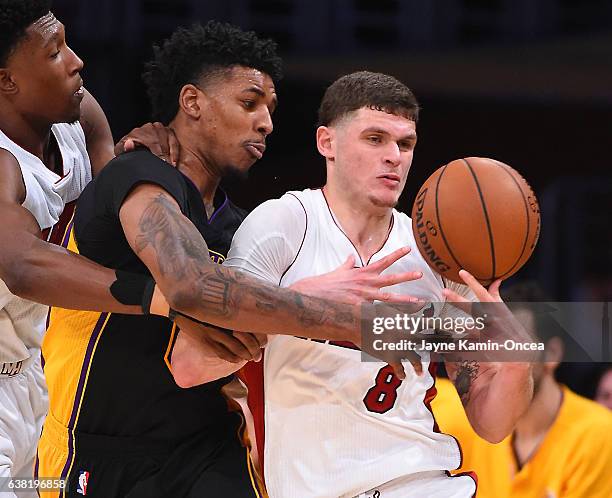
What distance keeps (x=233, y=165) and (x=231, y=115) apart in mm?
149

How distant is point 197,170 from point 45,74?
0.51 m

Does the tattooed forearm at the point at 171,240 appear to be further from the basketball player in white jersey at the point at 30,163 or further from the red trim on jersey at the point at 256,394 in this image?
the red trim on jersey at the point at 256,394

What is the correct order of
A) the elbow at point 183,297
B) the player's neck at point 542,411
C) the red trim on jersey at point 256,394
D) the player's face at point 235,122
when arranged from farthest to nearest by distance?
the player's neck at point 542,411
the player's face at point 235,122
the red trim on jersey at point 256,394
the elbow at point 183,297

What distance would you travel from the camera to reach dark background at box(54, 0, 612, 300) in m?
6.23

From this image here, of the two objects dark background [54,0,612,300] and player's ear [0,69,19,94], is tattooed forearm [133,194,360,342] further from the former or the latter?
dark background [54,0,612,300]

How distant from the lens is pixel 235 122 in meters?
3.07

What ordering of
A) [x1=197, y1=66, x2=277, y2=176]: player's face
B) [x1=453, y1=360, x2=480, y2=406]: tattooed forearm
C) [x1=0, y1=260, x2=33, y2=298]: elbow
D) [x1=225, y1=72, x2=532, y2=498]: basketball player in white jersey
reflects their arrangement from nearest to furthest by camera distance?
[x1=0, y1=260, x2=33, y2=298]: elbow → [x1=225, y1=72, x2=532, y2=498]: basketball player in white jersey → [x1=453, y1=360, x2=480, y2=406]: tattooed forearm → [x1=197, y1=66, x2=277, y2=176]: player's face

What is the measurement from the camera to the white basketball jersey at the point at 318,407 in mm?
2736

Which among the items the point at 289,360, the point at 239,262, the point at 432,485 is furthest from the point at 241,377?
the point at 432,485

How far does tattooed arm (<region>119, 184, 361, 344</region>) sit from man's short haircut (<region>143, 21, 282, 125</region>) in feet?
2.45

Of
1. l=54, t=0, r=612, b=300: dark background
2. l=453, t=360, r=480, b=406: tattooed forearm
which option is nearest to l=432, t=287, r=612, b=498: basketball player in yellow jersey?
l=453, t=360, r=480, b=406: tattooed forearm

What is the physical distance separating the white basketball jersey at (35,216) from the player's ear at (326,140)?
76cm

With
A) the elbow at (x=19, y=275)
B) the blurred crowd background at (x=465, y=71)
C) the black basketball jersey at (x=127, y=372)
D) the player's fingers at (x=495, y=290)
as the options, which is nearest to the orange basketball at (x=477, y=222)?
the player's fingers at (x=495, y=290)

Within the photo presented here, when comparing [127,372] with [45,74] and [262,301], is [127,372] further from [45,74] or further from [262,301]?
[45,74]
